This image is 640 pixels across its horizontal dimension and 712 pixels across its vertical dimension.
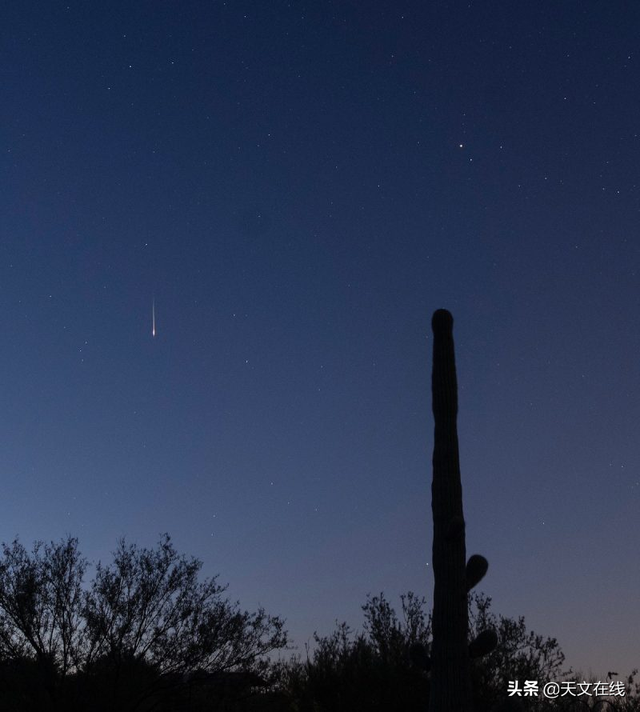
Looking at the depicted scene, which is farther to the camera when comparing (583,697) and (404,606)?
(404,606)

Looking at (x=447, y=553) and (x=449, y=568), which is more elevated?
(x=447, y=553)

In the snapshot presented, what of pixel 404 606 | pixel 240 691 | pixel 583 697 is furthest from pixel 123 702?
pixel 583 697

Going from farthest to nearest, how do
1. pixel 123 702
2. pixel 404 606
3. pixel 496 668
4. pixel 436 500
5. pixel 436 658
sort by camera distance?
pixel 404 606 → pixel 496 668 → pixel 123 702 → pixel 436 500 → pixel 436 658

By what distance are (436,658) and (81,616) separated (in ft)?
42.7

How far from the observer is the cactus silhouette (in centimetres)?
1009

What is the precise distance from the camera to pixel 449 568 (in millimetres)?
10789

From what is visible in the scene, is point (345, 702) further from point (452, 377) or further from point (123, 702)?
point (452, 377)

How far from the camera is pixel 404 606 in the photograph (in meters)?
23.3

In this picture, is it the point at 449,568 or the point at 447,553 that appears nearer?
the point at 449,568

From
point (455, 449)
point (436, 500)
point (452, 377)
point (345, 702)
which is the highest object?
point (452, 377)

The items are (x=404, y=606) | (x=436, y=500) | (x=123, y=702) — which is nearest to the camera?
(x=436, y=500)

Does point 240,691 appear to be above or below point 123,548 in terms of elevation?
below

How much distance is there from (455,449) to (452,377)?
3.98 feet

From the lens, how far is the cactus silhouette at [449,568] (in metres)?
10.1
